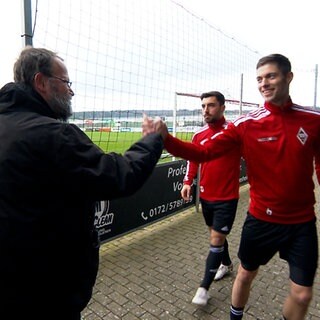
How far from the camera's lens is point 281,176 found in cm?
232

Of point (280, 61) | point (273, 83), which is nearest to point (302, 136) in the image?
Result: point (273, 83)

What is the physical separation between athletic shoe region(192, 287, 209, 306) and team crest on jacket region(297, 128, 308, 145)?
1.82m

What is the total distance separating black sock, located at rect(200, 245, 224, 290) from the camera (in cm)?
324

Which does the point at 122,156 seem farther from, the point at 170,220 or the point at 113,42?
the point at 170,220

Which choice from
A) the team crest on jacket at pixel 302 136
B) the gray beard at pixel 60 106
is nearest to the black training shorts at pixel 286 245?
the team crest on jacket at pixel 302 136

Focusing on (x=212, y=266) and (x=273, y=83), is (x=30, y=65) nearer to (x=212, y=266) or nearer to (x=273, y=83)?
(x=273, y=83)

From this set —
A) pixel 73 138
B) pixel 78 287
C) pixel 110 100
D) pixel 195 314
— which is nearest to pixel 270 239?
pixel 195 314

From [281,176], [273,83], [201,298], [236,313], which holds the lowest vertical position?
[201,298]

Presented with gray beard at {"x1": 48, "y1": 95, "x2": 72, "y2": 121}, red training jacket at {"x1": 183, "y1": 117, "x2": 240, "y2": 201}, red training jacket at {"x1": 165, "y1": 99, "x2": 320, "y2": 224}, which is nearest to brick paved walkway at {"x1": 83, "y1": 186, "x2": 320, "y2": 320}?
red training jacket at {"x1": 183, "y1": 117, "x2": 240, "y2": 201}

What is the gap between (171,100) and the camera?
21.6ft

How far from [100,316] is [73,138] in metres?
2.33

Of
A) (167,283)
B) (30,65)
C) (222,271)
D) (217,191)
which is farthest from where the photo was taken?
(222,271)

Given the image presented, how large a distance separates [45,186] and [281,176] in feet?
5.52

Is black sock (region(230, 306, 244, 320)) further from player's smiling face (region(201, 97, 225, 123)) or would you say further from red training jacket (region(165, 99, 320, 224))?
player's smiling face (region(201, 97, 225, 123))
